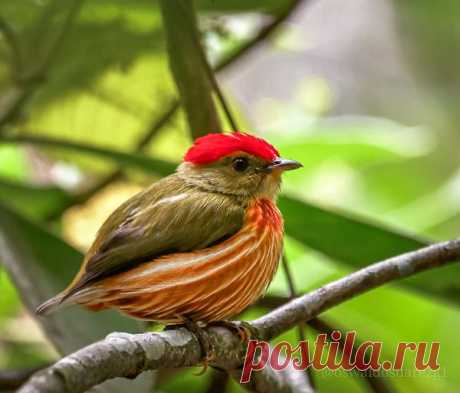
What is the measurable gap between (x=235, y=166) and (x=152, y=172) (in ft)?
1.53

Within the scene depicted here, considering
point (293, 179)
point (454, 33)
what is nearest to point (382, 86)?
point (454, 33)

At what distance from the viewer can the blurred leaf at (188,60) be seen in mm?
1903

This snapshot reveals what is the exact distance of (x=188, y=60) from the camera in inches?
76.2

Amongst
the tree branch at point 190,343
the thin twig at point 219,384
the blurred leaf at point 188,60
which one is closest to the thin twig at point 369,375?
the tree branch at point 190,343

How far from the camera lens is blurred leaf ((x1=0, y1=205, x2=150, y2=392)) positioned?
1.77m

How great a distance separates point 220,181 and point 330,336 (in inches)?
16.1

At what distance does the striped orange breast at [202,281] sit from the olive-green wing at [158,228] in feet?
0.06

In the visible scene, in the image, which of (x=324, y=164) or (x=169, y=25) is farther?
(x=324, y=164)

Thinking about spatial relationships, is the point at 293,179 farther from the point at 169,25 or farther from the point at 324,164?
the point at 169,25

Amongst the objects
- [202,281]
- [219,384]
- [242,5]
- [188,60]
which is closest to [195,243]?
[202,281]

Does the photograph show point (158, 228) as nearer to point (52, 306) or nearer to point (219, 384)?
point (52, 306)

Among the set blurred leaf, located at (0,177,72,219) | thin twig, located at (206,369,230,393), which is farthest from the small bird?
blurred leaf, located at (0,177,72,219)

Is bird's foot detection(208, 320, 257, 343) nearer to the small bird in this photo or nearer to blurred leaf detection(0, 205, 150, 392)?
the small bird

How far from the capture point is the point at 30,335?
9.98 ft
